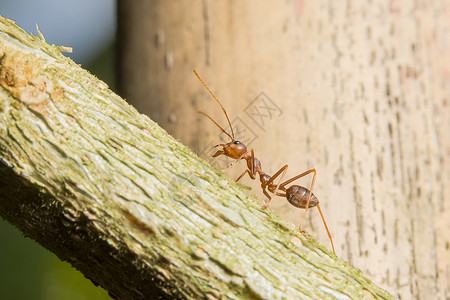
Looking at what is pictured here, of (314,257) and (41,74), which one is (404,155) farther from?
(41,74)

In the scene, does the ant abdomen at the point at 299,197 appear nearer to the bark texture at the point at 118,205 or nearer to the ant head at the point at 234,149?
the ant head at the point at 234,149

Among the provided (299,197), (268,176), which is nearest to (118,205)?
(299,197)

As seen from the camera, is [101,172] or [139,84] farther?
[139,84]

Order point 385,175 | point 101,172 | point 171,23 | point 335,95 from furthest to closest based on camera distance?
point 171,23 < point 335,95 < point 385,175 < point 101,172

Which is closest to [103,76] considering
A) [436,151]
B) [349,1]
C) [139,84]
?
[139,84]

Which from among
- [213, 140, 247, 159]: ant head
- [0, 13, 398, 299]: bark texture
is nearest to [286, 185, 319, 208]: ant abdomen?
[213, 140, 247, 159]: ant head

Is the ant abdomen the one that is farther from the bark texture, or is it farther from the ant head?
the bark texture

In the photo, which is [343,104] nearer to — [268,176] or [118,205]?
[268,176]
